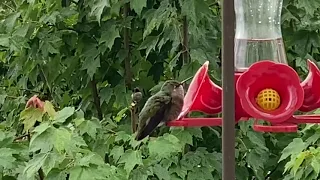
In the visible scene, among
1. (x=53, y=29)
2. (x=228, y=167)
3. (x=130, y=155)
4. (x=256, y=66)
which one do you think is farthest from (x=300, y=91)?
→ (x=53, y=29)

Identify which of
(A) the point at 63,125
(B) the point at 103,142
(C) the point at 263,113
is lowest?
(B) the point at 103,142

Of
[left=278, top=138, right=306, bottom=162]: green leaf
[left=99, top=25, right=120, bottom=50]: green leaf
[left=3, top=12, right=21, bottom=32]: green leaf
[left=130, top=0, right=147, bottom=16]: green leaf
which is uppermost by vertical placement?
[left=130, top=0, right=147, bottom=16]: green leaf

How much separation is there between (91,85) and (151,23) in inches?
23.1

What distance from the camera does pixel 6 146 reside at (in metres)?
2.26

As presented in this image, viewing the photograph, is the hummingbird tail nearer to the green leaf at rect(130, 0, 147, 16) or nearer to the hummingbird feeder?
the hummingbird feeder

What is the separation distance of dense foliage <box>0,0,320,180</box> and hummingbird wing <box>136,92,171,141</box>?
20 centimetres

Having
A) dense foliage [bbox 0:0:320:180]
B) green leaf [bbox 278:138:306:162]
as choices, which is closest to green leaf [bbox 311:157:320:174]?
dense foliage [bbox 0:0:320:180]

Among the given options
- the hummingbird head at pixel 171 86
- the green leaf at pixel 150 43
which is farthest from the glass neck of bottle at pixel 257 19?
the green leaf at pixel 150 43

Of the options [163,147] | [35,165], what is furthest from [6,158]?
[163,147]

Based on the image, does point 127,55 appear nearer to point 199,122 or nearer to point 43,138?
point 43,138

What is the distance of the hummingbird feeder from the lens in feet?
4.95

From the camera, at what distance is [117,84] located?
9.01 feet

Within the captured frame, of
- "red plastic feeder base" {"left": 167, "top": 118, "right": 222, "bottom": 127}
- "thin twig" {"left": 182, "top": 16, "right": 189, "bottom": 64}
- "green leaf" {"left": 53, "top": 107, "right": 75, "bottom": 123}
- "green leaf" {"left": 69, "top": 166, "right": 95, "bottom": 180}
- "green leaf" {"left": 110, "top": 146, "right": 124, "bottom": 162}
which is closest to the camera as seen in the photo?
"red plastic feeder base" {"left": 167, "top": 118, "right": 222, "bottom": 127}

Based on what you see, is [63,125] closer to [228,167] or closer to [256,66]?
[256,66]
